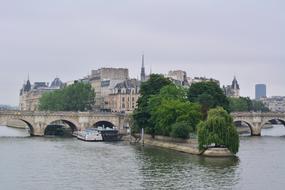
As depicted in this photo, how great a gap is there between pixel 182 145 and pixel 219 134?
8.99 metres

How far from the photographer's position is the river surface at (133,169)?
1698 inches

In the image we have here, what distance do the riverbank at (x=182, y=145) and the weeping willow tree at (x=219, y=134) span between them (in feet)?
2.25

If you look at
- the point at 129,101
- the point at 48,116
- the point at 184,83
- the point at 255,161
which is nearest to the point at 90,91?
the point at 129,101

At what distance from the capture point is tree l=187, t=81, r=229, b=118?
8512 centimetres

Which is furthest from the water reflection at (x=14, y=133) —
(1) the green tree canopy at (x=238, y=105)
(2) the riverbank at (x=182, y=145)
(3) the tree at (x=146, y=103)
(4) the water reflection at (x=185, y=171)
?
(1) the green tree canopy at (x=238, y=105)

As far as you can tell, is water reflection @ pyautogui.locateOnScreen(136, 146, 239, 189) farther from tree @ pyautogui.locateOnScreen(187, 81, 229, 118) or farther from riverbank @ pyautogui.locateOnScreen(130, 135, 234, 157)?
tree @ pyautogui.locateOnScreen(187, 81, 229, 118)

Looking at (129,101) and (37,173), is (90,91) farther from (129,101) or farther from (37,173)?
(37,173)

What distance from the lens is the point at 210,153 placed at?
60938 mm

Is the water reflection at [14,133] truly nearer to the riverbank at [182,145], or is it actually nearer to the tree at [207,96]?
the riverbank at [182,145]

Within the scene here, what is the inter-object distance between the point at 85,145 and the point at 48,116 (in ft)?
75.2

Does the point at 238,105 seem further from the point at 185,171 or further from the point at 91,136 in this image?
the point at 185,171

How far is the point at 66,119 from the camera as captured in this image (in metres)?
102

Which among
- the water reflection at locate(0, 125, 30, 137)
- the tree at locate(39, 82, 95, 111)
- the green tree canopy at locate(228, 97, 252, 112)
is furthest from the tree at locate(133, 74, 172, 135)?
the tree at locate(39, 82, 95, 111)

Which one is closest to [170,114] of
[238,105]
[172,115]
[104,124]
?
[172,115]
